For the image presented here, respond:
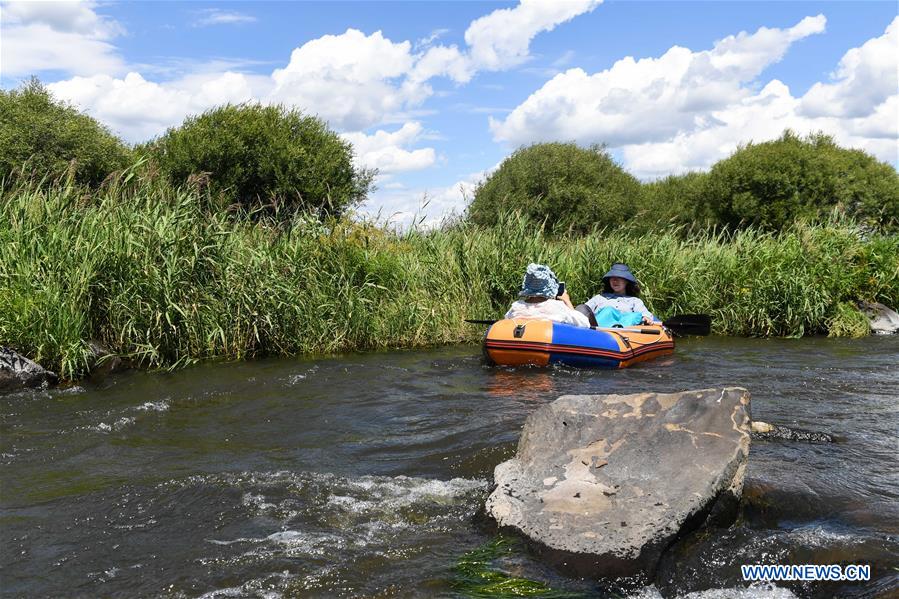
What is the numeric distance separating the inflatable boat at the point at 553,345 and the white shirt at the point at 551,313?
0.80ft

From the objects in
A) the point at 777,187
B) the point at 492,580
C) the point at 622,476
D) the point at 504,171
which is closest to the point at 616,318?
the point at 622,476

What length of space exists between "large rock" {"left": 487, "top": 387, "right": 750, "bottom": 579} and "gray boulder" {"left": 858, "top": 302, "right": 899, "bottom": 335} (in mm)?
8104

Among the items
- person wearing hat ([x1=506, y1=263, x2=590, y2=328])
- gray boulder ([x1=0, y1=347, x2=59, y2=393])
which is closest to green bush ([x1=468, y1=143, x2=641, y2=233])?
person wearing hat ([x1=506, y1=263, x2=590, y2=328])

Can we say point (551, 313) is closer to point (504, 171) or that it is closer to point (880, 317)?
point (880, 317)

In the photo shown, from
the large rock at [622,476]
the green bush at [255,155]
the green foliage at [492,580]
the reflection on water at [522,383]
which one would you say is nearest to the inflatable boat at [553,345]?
the reflection on water at [522,383]

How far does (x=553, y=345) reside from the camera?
773cm

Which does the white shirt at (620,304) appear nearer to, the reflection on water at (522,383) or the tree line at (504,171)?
the reflection on water at (522,383)

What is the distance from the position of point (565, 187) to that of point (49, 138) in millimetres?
13299

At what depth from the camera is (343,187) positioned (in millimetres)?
20234

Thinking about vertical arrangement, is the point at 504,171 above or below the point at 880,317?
above

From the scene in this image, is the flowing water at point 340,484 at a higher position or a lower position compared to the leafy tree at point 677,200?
lower

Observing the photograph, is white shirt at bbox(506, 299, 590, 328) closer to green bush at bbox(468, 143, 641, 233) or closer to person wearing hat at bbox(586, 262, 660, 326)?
person wearing hat at bbox(586, 262, 660, 326)

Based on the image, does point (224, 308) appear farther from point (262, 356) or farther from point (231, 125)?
point (231, 125)

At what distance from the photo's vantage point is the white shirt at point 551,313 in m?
8.13
